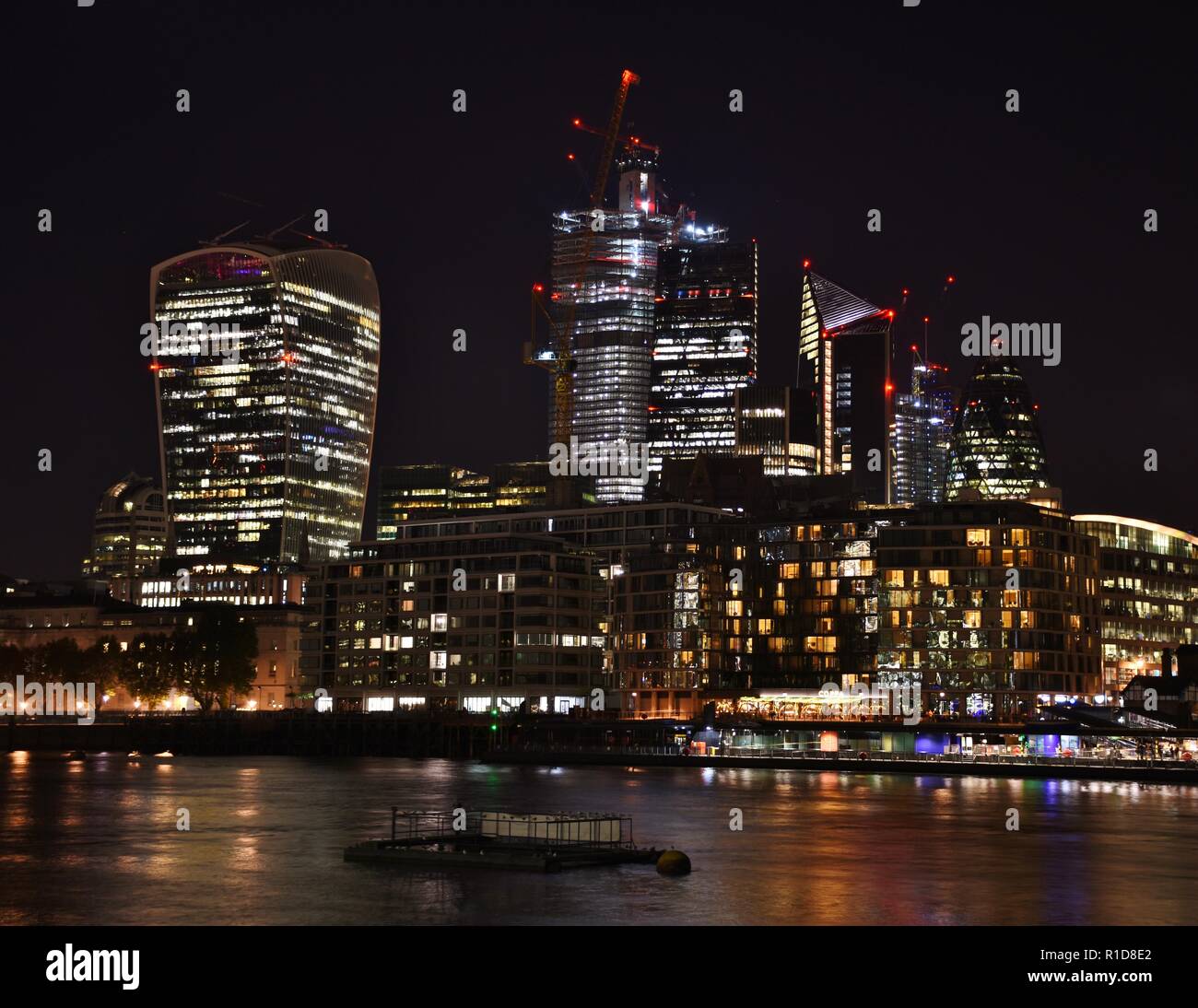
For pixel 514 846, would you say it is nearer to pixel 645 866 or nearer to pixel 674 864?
pixel 645 866

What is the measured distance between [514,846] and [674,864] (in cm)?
637

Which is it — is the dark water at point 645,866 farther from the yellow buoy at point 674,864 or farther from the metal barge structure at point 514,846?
the metal barge structure at point 514,846

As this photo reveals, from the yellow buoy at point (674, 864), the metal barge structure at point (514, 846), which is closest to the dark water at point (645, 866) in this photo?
the yellow buoy at point (674, 864)

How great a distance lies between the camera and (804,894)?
172 ft

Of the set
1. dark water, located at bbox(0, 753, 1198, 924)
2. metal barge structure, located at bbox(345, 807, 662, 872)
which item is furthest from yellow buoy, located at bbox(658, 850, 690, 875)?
metal barge structure, located at bbox(345, 807, 662, 872)

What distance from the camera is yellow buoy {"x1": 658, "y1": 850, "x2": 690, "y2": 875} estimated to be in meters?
56.4

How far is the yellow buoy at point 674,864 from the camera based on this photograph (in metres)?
56.4

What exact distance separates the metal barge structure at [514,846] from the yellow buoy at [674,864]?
196 centimetres

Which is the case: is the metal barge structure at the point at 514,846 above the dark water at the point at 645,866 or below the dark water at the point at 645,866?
above

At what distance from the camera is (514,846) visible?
59750 mm

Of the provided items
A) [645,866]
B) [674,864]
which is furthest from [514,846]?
[674,864]
